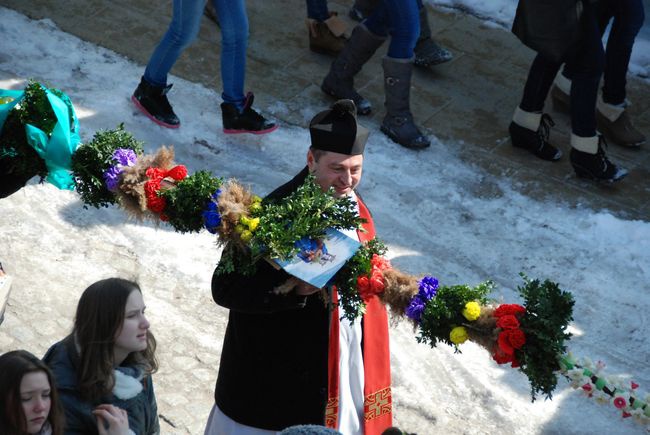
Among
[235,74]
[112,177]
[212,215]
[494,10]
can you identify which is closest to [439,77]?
[494,10]

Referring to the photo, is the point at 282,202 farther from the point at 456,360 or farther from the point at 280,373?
the point at 456,360

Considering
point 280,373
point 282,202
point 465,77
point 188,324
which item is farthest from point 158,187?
point 465,77

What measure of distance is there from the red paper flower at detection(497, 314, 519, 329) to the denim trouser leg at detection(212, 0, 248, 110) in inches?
156

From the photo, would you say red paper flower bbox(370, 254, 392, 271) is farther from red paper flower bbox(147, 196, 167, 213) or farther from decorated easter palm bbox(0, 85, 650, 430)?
red paper flower bbox(147, 196, 167, 213)

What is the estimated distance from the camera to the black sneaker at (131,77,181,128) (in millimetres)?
7523

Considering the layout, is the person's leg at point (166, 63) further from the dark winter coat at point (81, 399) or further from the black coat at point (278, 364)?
the dark winter coat at point (81, 399)

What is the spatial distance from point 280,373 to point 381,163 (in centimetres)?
342

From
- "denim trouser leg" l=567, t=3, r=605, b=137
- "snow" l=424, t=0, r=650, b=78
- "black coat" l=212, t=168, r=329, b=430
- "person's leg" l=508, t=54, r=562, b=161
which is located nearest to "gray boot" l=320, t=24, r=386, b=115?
"person's leg" l=508, t=54, r=562, b=161

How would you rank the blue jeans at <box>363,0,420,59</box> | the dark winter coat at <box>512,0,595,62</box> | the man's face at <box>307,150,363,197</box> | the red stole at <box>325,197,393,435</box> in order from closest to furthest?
1. the man's face at <box>307,150,363,197</box>
2. the red stole at <box>325,197,393,435</box>
3. the dark winter coat at <box>512,0,595,62</box>
4. the blue jeans at <box>363,0,420,59</box>

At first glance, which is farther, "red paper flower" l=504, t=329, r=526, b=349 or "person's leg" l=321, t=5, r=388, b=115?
"person's leg" l=321, t=5, r=388, b=115

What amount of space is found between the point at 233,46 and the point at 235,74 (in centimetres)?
21

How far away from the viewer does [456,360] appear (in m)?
6.01

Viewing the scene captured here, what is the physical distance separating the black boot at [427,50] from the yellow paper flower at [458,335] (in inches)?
198

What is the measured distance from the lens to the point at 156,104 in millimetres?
7551
